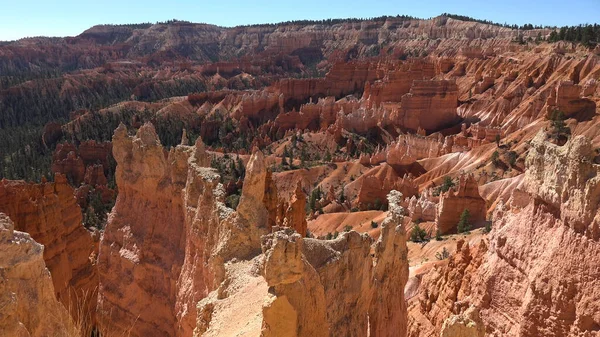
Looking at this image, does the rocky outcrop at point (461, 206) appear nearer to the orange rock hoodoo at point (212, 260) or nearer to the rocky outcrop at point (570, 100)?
the orange rock hoodoo at point (212, 260)

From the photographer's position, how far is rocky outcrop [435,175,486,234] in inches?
1112

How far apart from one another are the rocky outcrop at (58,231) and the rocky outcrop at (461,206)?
1862 centimetres

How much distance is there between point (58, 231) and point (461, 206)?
805 inches

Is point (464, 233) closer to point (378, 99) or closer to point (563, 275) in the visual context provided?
point (563, 275)

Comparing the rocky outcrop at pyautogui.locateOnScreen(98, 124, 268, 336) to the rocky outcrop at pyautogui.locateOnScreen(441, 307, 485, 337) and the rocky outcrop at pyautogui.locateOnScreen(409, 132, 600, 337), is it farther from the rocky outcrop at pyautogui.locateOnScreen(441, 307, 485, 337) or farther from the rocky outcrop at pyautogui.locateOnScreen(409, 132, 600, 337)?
the rocky outcrop at pyautogui.locateOnScreen(409, 132, 600, 337)

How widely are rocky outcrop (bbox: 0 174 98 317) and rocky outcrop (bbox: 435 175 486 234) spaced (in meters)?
18.6

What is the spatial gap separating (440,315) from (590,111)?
34.1 meters

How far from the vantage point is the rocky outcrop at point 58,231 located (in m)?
17.9

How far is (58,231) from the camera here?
62.8ft

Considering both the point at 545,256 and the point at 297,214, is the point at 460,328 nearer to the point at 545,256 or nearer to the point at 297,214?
the point at 545,256

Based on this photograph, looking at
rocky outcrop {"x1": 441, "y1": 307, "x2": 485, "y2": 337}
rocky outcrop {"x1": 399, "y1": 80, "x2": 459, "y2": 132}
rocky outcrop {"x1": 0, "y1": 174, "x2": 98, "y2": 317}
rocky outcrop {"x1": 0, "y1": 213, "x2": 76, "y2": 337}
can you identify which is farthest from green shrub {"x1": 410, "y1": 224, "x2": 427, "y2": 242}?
rocky outcrop {"x1": 399, "y1": 80, "x2": 459, "y2": 132}

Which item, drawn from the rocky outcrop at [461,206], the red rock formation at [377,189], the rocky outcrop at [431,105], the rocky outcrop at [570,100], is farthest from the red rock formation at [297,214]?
the rocky outcrop at [431,105]

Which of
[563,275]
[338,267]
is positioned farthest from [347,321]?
[563,275]

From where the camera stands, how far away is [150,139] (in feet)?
52.6
